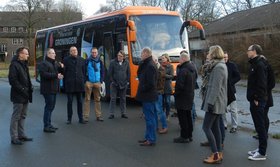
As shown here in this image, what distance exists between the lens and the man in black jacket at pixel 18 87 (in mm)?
7887

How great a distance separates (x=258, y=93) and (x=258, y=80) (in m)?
0.22

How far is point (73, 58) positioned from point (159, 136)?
3.04 metres

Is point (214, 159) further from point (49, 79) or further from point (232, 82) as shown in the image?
point (49, 79)

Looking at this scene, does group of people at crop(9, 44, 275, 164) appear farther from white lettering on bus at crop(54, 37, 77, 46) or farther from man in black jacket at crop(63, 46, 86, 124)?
white lettering on bus at crop(54, 37, 77, 46)

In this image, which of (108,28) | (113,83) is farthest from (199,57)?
(113,83)

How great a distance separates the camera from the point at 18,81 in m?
7.93

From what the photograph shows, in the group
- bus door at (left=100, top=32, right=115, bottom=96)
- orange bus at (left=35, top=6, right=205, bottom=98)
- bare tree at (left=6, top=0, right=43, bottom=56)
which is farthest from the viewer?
bare tree at (left=6, top=0, right=43, bottom=56)

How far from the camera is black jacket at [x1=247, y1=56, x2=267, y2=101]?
6734 mm

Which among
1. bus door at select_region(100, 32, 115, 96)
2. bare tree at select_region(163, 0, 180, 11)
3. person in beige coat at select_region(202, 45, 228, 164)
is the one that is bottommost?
person in beige coat at select_region(202, 45, 228, 164)

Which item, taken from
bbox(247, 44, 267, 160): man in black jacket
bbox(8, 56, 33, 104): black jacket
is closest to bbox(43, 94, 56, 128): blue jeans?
bbox(8, 56, 33, 104): black jacket

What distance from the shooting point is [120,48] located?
1400 cm

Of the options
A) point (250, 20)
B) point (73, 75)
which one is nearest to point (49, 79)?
point (73, 75)

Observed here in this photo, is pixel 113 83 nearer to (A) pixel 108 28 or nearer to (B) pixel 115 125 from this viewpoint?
(B) pixel 115 125

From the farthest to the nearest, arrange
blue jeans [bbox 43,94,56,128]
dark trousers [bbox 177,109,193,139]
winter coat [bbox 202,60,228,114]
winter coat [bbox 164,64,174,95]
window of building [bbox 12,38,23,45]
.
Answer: window of building [bbox 12,38,23,45] → winter coat [bbox 164,64,174,95] → blue jeans [bbox 43,94,56,128] → dark trousers [bbox 177,109,193,139] → winter coat [bbox 202,60,228,114]
